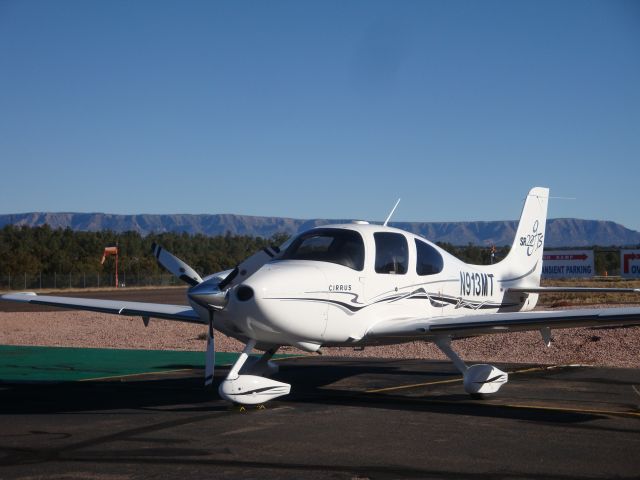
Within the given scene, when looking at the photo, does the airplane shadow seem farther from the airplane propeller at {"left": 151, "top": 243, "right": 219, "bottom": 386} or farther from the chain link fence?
the chain link fence

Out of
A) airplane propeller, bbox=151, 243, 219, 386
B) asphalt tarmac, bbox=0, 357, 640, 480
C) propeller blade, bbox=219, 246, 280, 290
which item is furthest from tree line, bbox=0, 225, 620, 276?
propeller blade, bbox=219, 246, 280, 290

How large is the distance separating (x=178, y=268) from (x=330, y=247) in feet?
7.27

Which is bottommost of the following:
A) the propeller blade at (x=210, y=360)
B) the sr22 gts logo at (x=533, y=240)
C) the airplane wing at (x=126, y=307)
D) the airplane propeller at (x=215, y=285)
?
the propeller blade at (x=210, y=360)

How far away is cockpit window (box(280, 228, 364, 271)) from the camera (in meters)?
11.7

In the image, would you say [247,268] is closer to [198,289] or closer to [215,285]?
[215,285]

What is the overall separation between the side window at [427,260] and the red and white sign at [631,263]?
58938mm

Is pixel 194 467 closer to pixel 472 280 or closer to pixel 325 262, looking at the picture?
pixel 325 262

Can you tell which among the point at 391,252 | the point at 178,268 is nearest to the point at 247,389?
the point at 178,268

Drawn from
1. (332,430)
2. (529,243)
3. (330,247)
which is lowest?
(332,430)

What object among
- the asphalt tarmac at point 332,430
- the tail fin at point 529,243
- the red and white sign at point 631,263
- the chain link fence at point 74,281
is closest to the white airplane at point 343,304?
the asphalt tarmac at point 332,430

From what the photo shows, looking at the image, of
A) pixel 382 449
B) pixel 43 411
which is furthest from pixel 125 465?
pixel 43 411

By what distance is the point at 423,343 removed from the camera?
70.4 feet

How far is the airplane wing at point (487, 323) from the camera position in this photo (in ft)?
36.5

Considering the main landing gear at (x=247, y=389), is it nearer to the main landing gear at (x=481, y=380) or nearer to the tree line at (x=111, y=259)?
the main landing gear at (x=481, y=380)
